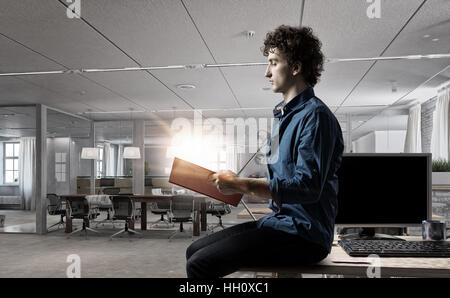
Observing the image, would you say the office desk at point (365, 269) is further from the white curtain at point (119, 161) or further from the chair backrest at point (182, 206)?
the white curtain at point (119, 161)

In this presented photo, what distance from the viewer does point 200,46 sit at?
5145 mm

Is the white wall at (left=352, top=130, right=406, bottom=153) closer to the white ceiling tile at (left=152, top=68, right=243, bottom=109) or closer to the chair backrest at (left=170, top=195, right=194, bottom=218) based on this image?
the white ceiling tile at (left=152, top=68, right=243, bottom=109)

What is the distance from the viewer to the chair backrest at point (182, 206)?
754cm

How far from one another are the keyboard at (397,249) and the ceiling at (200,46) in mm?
2903

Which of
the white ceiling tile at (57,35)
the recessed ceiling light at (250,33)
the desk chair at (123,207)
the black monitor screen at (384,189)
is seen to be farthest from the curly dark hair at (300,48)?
the desk chair at (123,207)

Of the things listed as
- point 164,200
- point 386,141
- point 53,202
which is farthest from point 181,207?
point 386,141

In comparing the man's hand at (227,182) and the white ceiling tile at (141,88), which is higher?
the white ceiling tile at (141,88)

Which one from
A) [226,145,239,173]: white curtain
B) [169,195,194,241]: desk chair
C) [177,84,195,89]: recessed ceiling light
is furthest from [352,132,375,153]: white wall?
[177,84,195,89]: recessed ceiling light

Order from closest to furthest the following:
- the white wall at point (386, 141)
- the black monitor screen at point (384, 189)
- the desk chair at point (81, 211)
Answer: the black monitor screen at point (384, 189), the desk chair at point (81, 211), the white wall at point (386, 141)

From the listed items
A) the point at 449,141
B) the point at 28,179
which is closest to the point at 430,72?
the point at 449,141

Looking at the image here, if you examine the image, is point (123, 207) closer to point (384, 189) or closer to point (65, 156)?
point (384, 189)

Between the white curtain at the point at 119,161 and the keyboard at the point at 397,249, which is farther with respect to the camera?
the white curtain at the point at 119,161

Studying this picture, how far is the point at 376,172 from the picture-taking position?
2.01 m
